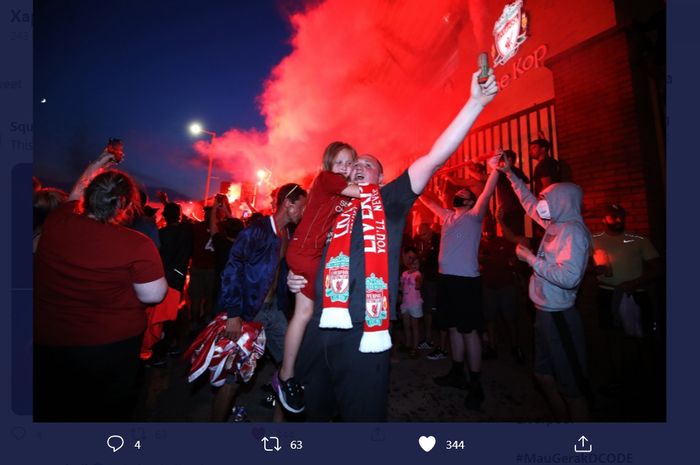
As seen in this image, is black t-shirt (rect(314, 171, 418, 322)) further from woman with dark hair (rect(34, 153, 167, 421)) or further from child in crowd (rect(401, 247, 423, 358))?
child in crowd (rect(401, 247, 423, 358))

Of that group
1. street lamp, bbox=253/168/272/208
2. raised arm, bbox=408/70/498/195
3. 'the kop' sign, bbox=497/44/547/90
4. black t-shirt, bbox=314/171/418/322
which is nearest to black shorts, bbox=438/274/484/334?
black t-shirt, bbox=314/171/418/322

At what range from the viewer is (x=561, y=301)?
2.44 metres

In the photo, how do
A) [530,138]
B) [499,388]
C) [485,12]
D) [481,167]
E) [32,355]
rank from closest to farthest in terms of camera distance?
1. [32,355]
2. [499,388]
3. [481,167]
4. [530,138]
5. [485,12]

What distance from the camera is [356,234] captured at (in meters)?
1.53

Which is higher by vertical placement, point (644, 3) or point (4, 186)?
point (644, 3)

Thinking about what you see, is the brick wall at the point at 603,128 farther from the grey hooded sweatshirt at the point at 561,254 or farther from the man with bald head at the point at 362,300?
the man with bald head at the point at 362,300

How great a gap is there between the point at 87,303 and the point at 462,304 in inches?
138

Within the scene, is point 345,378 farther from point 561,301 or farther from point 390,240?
point 561,301

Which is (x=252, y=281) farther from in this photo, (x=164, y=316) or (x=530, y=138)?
(x=530, y=138)

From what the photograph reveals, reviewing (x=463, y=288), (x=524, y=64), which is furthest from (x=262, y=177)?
(x=463, y=288)

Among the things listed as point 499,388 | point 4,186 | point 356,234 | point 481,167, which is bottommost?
point 499,388

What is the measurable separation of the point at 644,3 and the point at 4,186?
6.75m

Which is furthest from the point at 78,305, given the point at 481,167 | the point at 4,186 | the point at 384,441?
the point at 481,167

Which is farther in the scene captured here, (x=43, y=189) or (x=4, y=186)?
(x=43, y=189)
